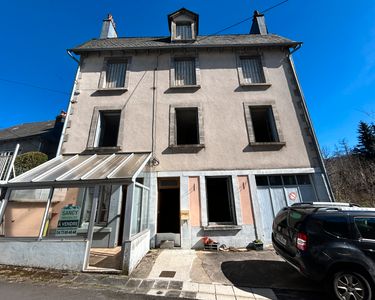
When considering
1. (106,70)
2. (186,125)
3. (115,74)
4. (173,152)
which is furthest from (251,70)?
(106,70)

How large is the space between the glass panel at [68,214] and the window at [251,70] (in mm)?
8465

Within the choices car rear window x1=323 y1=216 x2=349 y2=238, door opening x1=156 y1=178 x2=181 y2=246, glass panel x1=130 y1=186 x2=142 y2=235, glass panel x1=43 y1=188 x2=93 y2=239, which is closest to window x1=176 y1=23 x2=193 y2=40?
door opening x1=156 y1=178 x2=181 y2=246

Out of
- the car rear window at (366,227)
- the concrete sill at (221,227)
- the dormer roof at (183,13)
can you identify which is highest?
the dormer roof at (183,13)

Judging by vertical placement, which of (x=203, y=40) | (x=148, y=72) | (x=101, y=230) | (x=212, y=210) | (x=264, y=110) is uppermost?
(x=203, y=40)

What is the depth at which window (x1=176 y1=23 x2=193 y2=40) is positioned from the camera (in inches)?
408

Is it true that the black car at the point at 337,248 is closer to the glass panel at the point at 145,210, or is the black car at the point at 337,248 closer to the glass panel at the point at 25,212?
the glass panel at the point at 145,210

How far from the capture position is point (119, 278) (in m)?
4.40

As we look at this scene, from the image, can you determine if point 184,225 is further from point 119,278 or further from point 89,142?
point 89,142

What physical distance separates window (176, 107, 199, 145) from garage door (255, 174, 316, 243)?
375 centimetres

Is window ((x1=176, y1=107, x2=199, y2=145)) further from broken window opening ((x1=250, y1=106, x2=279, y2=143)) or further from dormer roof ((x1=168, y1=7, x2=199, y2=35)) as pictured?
dormer roof ((x1=168, y1=7, x2=199, y2=35))

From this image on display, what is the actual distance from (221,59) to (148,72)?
380 cm

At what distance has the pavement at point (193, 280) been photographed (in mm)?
3857

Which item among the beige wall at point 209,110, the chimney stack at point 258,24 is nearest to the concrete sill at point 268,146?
the beige wall at point 209,110

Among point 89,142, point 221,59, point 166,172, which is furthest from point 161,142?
point 221,59
